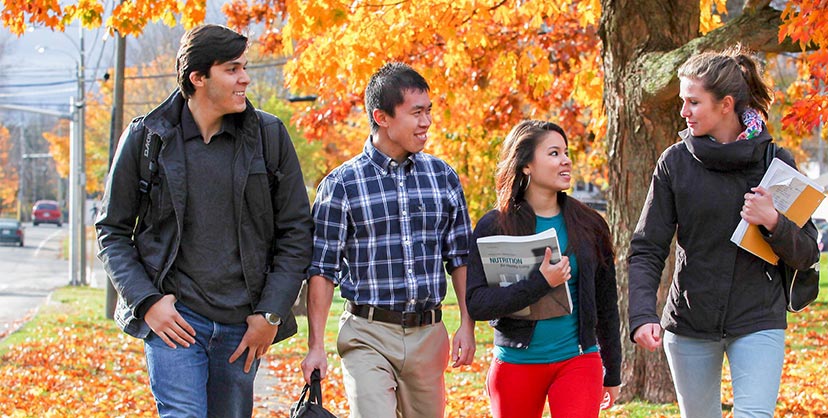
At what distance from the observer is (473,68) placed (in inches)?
529

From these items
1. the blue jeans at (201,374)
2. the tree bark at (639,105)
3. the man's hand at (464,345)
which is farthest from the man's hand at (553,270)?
the tree bark at (639,105)

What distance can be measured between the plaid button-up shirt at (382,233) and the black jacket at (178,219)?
15 cm

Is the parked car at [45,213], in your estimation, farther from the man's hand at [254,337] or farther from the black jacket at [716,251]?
the black jacket at [716,251]

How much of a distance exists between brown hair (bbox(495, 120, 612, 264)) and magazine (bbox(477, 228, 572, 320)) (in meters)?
0.11

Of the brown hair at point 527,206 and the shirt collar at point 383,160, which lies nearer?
the brown hair at point 527,206

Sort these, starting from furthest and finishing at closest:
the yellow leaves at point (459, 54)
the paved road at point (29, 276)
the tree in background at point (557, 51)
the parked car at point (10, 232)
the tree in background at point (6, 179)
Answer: the tree in background at point (6, 179), the parked car at point (10, 232), the paved road at point (29, 276), the yellow leaves at point (459, 54), the tree in background at point (557, 51)

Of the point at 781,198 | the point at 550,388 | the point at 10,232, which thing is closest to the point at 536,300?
the point at 550,388

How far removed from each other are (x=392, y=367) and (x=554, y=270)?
830mm

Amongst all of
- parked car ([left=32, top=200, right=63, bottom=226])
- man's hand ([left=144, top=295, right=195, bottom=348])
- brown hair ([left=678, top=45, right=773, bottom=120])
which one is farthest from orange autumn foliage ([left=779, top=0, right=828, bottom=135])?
parked car ([left=32, top=200, right=63, bottom=226])

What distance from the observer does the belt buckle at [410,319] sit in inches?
177

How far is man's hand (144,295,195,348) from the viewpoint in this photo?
410 cm

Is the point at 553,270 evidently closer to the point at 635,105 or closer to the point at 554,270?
the point at 554,270

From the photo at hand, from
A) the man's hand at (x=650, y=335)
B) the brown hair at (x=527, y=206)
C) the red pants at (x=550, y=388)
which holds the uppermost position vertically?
the brown hair at (x=527, y=206)

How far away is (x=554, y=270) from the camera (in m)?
4.26
